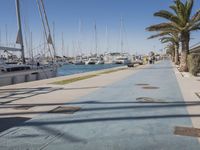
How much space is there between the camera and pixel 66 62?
10300 cm

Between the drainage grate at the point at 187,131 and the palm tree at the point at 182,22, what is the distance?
18234mm

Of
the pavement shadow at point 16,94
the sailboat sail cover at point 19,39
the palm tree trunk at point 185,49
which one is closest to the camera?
the pavement shadow at point 16,94

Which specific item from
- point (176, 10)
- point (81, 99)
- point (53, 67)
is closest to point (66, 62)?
point (53, 67)

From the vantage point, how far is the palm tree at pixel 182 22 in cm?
2234

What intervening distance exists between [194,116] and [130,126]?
2.11 metres

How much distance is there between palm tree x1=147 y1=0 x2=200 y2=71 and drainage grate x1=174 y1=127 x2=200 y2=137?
59.8ft

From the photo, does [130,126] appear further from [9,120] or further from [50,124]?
[9,120]

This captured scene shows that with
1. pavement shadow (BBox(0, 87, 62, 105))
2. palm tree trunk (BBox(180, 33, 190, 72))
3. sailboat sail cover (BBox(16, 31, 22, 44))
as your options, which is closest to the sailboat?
sailboat sail cover (BBox(16, 31, 22, 44))

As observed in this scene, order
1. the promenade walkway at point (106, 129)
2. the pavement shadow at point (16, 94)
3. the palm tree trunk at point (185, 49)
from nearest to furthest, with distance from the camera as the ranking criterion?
the promenade walkway at point (106, 129)
the pavement shadow at point (16, 94)
the palm tree trunk at point (185, 49)

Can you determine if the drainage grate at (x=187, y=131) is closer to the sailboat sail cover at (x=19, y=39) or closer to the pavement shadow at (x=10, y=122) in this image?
the pavement shadow at (x=10, y=122)

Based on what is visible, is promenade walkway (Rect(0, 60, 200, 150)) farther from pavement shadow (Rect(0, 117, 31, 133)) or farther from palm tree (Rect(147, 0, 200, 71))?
palm tree (Rect(147, 0, 200, 71))

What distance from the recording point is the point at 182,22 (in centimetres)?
2289

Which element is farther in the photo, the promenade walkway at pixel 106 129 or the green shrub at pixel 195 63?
the green shrub at pixel 195 63

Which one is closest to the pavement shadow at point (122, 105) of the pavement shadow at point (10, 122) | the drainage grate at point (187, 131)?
the pavement shadow at point (10, 122)
